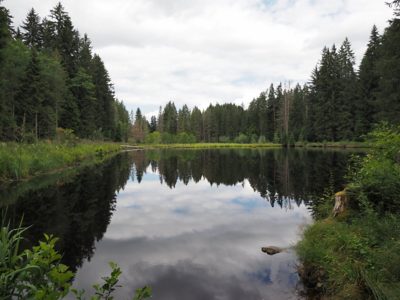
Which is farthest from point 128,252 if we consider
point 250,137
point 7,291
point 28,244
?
point 250,137

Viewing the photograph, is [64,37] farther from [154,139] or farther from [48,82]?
[154,139]

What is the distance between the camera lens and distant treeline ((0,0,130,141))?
26734 mm

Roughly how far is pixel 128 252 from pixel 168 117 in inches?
4536

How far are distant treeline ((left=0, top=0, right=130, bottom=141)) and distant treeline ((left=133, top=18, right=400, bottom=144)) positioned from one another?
3115cm

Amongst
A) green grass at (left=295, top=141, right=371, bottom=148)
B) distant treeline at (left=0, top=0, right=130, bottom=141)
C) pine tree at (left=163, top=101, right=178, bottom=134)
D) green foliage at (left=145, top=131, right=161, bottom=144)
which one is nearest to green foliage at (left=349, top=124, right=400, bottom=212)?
distant treeline at (left=0, top=0, right=130, bottom=141)

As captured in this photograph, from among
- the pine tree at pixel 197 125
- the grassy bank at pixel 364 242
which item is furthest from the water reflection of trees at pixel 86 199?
the pine tree at pixel 197 125

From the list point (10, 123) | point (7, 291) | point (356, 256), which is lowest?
point (356, 256)

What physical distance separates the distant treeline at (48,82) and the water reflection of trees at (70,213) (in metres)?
7.10

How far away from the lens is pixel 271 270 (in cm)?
655

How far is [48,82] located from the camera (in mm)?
33562

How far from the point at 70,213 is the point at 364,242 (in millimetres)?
8523

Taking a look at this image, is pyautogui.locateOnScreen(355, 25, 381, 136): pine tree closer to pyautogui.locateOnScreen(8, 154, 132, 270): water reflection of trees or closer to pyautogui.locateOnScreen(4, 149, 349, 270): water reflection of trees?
pyautogui.locateOnScreen(4, 149, 349, 270): water reflection of trees

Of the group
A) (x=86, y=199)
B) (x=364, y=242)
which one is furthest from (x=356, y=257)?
(x=86, y=199)

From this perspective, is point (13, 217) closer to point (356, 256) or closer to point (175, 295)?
point (175, 295)
